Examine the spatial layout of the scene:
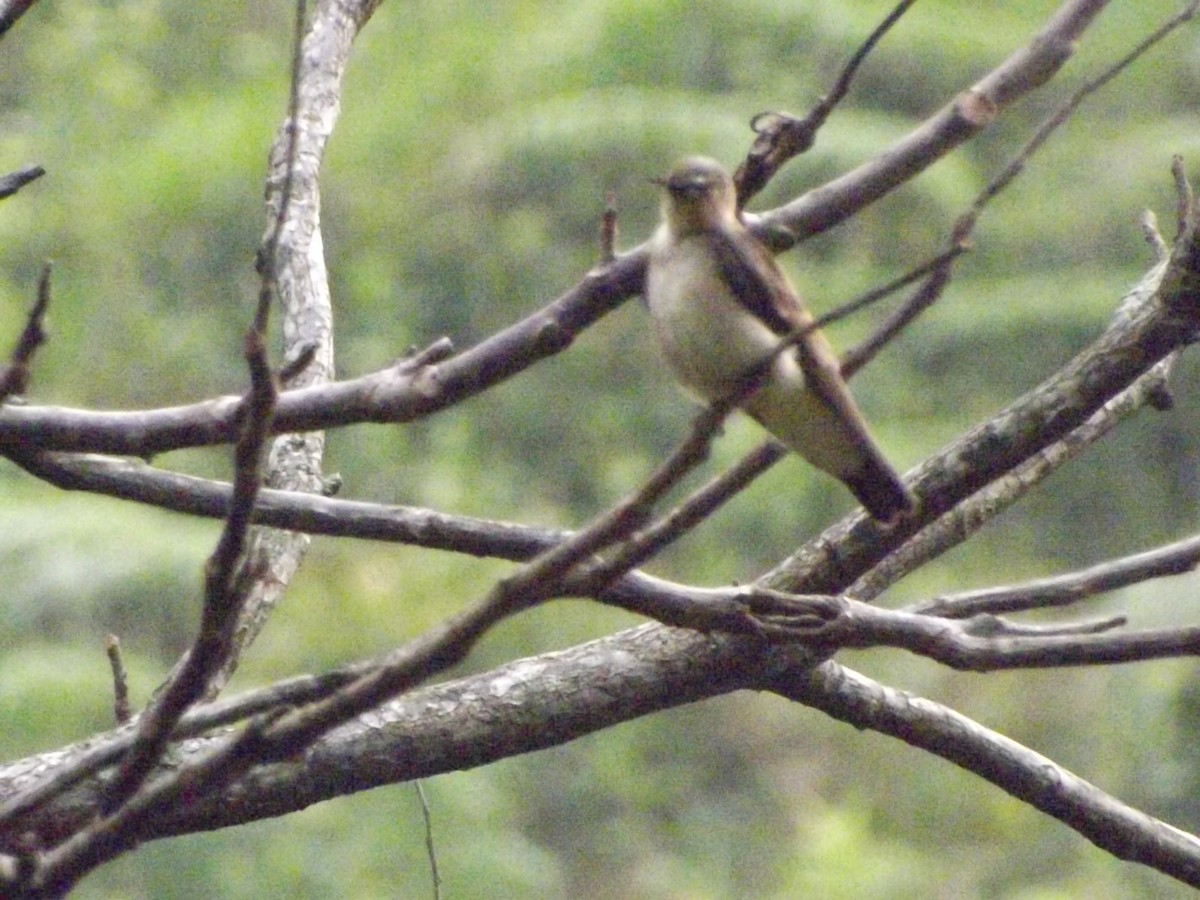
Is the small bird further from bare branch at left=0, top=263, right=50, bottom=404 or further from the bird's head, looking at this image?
bare branch at left=0, top=263, right=50, bottom=404

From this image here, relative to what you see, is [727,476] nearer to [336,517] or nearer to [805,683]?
[336,517]

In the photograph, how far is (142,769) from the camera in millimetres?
1688

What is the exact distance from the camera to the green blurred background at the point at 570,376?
11227 millimetres

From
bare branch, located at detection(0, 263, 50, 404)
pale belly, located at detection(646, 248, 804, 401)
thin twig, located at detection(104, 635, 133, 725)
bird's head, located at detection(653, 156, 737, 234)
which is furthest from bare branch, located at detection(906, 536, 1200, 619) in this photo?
bare branch, located at detection(0, 263, 50, 404)

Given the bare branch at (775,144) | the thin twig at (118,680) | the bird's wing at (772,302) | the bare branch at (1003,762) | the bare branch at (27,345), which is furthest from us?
the bare branch at (1003,762)

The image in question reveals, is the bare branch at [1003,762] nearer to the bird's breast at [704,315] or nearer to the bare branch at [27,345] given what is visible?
the bird's breast at [704,315]

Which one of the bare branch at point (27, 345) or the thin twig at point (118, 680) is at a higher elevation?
the bare branch at point (27, 345)

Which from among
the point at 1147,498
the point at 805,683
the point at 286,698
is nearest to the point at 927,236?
the point at 1147,498

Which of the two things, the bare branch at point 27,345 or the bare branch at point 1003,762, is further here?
the bare branch at point 1003,762

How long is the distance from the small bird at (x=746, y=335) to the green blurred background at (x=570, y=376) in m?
7.62

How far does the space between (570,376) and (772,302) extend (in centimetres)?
1301

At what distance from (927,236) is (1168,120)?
3.26 meters

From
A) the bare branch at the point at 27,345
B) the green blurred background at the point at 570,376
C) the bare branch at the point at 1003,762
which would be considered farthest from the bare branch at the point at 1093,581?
the green blurred background at the point at 570,376

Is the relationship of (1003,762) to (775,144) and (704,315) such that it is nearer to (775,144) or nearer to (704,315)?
(704,315)
